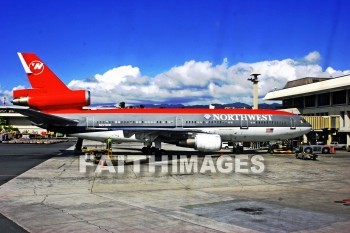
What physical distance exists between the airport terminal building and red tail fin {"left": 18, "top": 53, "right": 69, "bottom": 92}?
3723 centimetres

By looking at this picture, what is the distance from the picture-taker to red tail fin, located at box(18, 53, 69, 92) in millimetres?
34344

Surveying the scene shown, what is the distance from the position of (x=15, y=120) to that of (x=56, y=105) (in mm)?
119228

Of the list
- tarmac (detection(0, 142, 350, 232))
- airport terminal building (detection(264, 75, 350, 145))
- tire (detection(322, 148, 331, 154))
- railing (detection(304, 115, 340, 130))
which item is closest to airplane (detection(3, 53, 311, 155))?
tire (detection(322, 148, 331, 154))

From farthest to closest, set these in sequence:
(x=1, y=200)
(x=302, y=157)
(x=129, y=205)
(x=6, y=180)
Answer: (x=302, y=157), (x=6, y=180), (x=1, y=200), (x=129, y=205)

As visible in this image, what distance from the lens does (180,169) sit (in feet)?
81.0

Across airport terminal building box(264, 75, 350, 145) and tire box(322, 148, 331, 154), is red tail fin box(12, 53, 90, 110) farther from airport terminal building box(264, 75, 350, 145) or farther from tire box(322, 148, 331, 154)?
airport terminal building box(264, 75, 350, 145)

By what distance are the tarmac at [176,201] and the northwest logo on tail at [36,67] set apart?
1478cm

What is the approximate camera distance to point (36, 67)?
113 feet

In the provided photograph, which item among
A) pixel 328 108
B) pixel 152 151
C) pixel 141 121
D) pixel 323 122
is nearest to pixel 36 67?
pixel 141 121

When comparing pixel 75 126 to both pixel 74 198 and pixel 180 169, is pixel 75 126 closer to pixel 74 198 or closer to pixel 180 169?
pixel 180 169

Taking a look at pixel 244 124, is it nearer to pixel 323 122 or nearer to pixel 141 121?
pixel 141 121

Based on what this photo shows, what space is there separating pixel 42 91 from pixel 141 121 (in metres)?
10.0

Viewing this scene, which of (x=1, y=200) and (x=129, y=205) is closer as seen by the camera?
(x=129, y=205)

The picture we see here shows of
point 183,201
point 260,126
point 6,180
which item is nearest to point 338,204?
point 183,201
